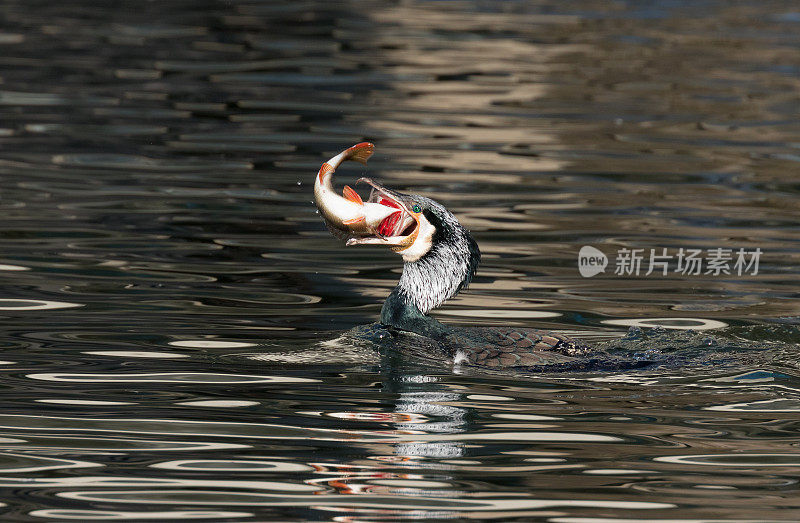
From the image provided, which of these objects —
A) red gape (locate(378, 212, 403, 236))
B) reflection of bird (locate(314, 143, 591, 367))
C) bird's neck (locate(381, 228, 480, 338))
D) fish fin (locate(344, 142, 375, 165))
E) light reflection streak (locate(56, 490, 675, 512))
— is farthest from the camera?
bird's neck (locate(381, 228, 480, 338))

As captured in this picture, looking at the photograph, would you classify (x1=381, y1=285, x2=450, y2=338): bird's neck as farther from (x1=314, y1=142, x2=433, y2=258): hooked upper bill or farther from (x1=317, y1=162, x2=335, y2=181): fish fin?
(x1=317, y1=162, x2=335, y2=181): fish fin

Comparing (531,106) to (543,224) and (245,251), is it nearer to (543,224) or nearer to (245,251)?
(543,224)

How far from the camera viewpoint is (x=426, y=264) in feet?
27.0

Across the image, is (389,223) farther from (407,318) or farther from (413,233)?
(407,318)

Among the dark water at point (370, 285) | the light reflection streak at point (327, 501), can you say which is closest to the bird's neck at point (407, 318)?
the dark water at point (370, 285)

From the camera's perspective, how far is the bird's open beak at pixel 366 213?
775 cm

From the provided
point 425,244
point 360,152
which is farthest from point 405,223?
point 360,152

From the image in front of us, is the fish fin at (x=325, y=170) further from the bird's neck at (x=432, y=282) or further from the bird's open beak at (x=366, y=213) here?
the bird's neck at (x=432, y=282)

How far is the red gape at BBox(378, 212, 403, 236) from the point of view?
8016 mm

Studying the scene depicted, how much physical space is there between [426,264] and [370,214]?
48cm

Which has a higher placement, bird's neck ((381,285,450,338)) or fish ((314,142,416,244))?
fish ((314,142,416,244))

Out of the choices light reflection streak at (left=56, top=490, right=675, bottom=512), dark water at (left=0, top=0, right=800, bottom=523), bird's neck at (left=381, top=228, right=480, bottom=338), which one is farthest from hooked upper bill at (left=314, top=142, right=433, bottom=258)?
light reflection streak at (left=56, top=490, right=675, bottom=512)

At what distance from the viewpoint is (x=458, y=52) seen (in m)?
24.0

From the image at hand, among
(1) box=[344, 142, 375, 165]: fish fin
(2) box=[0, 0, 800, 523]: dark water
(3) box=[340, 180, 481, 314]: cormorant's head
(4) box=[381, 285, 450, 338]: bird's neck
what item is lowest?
(2) box=[0, 0, 800, 523]: dark water
